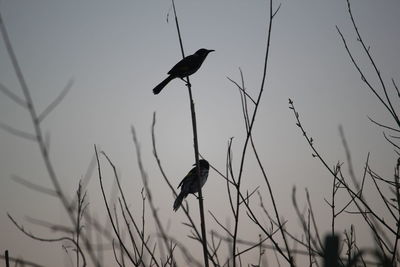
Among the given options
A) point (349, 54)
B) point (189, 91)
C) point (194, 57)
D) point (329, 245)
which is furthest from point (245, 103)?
point (194, 57)

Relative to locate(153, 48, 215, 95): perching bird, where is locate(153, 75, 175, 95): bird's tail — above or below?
below

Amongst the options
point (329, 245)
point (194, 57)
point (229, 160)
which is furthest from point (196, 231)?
point (194, 57)

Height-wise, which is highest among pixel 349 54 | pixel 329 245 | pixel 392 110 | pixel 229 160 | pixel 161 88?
pixel 161 88

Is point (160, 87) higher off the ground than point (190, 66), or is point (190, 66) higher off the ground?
point (190, 66)

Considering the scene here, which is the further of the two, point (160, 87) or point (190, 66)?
point (190, 66)

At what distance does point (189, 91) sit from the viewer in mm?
2934

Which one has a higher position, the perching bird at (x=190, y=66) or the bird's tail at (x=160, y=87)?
the perching bird at (x=190, y=66)

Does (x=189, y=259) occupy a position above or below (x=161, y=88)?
below

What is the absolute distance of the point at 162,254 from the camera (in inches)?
124

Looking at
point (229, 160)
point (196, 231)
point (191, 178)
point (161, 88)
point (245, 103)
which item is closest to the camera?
point (196, 231)

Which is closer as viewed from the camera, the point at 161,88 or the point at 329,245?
the point at 329,245

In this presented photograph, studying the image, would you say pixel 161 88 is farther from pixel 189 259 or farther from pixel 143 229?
pixel 189 259

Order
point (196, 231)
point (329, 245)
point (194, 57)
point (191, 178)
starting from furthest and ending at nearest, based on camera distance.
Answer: point (191, 178)
point (194, 57)
point (196, 231)
point (329, 245)

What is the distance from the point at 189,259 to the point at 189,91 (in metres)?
1.18
